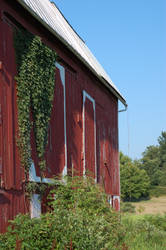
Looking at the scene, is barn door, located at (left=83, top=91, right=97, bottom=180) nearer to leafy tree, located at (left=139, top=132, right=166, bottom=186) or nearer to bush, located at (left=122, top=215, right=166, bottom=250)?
bush, located at (left=122, top=215, right=166, bottom=250)

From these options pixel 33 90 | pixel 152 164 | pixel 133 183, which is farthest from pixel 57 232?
pixel 152 164

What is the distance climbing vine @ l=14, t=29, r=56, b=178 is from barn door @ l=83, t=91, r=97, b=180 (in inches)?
108

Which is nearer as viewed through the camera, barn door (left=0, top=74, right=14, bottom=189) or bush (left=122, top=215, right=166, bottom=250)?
A: barn door (left=0, top=74, right=14, bottom=189)

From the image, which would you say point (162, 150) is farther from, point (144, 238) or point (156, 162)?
point (144, 238)

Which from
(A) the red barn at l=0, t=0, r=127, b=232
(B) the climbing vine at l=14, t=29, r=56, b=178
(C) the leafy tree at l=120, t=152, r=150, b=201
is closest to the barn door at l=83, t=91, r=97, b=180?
(A) the red barn at l=0, t=0, r=127, b=232

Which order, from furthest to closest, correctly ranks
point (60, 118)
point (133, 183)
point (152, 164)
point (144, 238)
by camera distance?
point (152, 164) → point (133, 183) → point (144, 238) → point (60, 118)

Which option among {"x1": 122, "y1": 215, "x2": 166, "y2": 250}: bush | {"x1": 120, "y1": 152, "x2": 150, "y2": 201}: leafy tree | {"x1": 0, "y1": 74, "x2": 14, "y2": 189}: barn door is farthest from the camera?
{"x1": 120, "y1": 152, "x2": 150, "y2": 201}: leafy tree

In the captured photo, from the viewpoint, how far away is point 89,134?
11500 mm

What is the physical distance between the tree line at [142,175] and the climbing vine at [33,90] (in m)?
45.6

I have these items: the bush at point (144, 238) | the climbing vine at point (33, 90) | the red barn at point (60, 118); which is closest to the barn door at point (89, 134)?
the red barn at point (60, 118)

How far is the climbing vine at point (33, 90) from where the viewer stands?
743cm

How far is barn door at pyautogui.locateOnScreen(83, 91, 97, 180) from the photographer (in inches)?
437

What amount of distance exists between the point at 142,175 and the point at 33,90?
198 ft

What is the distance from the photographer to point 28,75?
25.4 ft
